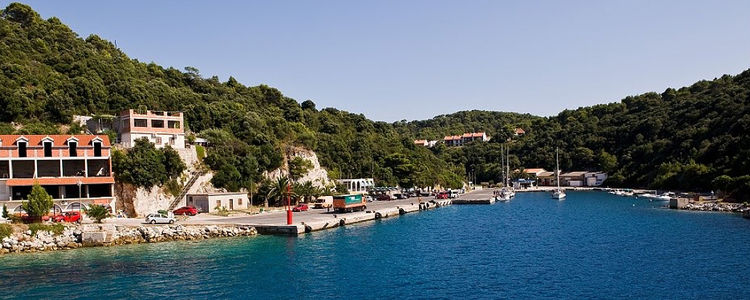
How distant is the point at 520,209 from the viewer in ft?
266

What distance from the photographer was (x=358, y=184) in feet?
331

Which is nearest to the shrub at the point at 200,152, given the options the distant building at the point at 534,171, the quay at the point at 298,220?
the quay at the point at 298,220

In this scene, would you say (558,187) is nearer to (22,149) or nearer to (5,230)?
(22,149)

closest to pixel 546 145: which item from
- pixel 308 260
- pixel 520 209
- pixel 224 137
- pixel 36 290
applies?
pixel 520 209

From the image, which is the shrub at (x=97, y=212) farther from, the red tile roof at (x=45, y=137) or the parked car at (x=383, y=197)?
the parked car at (x=383, y=197)

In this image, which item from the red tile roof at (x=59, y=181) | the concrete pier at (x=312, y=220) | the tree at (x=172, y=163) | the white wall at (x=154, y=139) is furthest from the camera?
the white wall at (x=154, y=139)

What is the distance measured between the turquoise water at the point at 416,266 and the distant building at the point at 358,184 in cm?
4444

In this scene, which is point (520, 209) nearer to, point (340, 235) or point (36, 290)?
point (340, 235)

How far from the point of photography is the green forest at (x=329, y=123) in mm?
70875

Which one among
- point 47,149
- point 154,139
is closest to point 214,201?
point 154,139

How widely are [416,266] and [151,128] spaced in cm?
3984

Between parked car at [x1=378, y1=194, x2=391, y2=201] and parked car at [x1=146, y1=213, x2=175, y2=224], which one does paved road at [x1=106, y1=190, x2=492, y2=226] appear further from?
parked car at [x1=378, y1=194, x2=391, y2=201]

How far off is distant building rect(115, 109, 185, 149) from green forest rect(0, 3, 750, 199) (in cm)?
458

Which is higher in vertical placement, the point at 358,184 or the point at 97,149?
the point at 97,149
